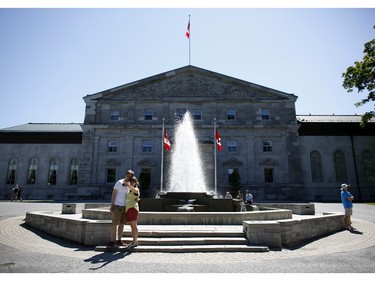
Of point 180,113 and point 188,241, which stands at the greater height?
point 180,113

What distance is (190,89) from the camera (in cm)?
3638

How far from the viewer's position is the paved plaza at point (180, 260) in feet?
19.7

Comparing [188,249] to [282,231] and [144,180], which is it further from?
[144,180]

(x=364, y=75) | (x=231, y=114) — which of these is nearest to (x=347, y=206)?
(x=364, y=75)

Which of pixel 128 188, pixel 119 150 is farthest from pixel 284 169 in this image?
pixel 128 188

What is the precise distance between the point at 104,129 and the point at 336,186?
3282 cm

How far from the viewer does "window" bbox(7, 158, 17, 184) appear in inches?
1454

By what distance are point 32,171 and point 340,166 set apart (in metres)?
44.3

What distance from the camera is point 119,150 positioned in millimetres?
34719

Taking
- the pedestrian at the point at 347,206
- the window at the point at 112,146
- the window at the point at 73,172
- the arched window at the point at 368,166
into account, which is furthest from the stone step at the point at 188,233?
the arched window at the point at 368,166

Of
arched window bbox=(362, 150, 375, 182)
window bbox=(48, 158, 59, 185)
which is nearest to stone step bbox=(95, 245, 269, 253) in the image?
window bbox=(48, 158, 59, 185)

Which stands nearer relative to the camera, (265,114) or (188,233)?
(188,233)

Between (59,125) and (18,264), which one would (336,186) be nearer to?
(18,264)

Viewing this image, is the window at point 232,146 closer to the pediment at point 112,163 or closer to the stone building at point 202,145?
the stone building at point 202,145
